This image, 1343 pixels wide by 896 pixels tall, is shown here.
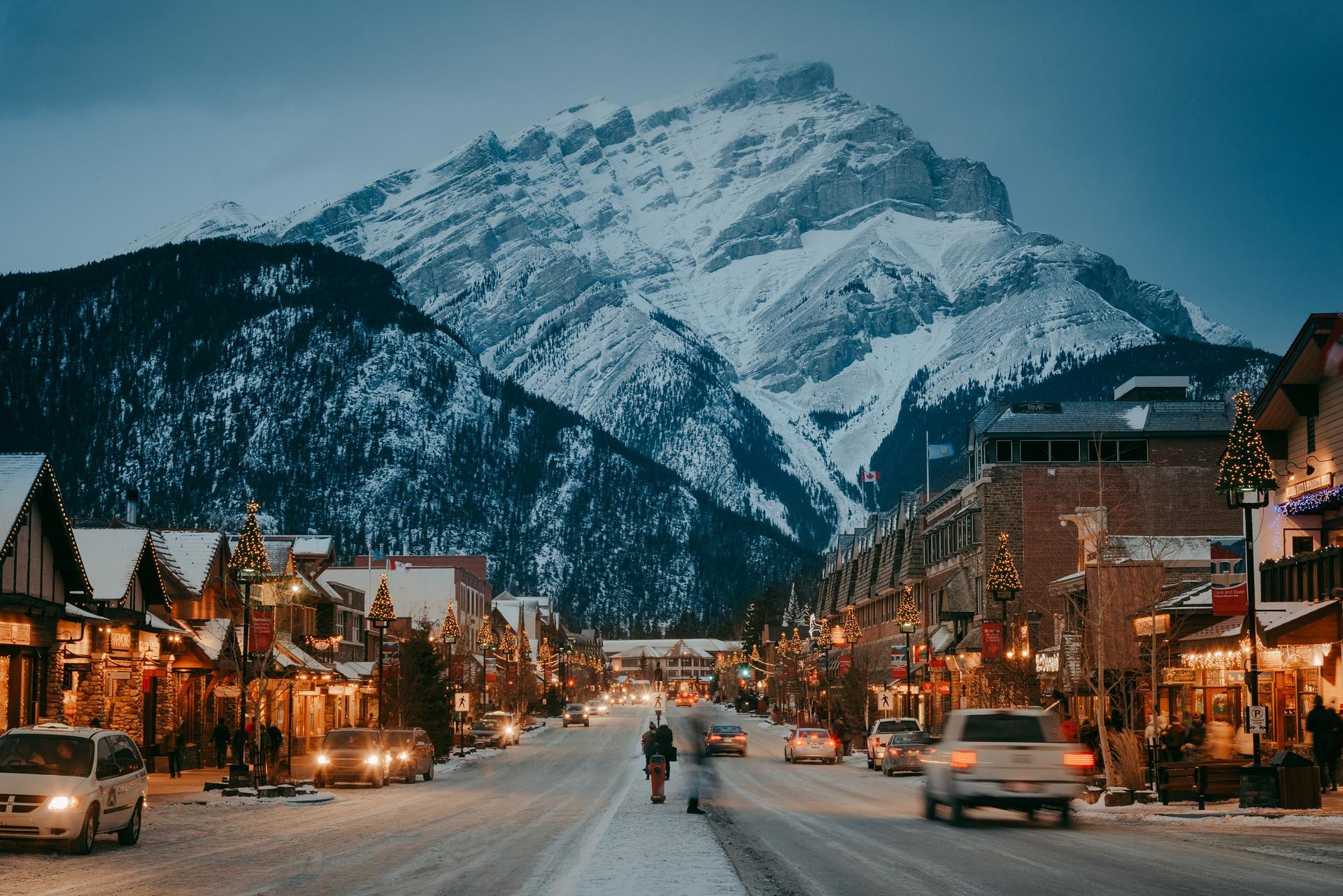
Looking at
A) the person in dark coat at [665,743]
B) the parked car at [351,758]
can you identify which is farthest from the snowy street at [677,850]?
the parked car at [351,758]

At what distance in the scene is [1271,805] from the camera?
27.7 meters

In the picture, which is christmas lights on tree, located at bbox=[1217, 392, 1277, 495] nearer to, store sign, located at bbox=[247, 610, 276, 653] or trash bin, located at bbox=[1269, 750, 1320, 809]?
trash bin, located at bbox=[1269, 750, 1320, 809]

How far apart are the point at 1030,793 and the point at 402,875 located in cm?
1153

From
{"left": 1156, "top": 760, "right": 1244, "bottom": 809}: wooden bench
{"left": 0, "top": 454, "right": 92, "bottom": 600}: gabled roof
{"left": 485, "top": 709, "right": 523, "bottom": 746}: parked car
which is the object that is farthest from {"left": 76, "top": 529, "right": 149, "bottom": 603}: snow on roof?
{"left": 485, "top": 709, "right": 523, "bottom": 746}: parked car

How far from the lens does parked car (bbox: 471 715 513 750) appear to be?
78438 mm

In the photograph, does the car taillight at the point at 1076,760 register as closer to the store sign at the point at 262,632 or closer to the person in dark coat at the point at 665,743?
the person in dark coat at the point at 665,743

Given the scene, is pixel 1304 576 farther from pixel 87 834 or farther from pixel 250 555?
pixel 87 834

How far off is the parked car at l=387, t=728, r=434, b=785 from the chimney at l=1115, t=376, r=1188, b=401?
44.5 m

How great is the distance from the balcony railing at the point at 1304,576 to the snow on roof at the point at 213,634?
106ft

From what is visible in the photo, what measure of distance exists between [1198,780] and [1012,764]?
6830mm

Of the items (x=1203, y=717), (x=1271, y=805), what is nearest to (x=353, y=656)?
(x=1203, y=717)

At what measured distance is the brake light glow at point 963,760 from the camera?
2605cm

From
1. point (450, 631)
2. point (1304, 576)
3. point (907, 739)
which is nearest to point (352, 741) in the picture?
point (907, 739)

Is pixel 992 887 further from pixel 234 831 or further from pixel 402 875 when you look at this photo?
pixel 234 831
